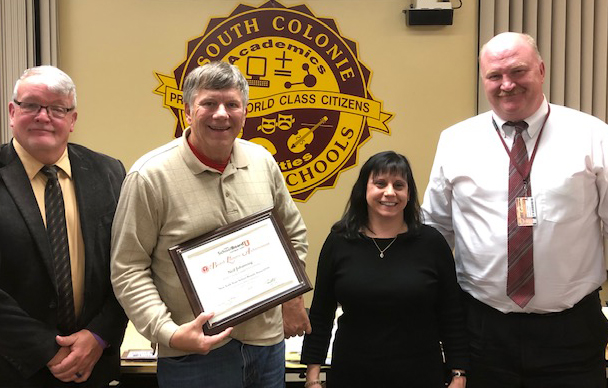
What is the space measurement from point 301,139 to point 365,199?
1666mm

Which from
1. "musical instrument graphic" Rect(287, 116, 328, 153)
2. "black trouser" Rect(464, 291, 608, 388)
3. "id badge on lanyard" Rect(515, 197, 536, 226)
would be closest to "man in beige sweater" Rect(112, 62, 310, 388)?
"black trouser" Rect(464, 291, 608, 388)

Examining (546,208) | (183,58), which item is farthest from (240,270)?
(183,58)

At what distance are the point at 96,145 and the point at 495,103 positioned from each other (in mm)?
2707

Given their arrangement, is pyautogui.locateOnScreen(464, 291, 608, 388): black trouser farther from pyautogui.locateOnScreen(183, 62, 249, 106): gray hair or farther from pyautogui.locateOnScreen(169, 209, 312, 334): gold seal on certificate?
pyautogui.locateOnScreen(183, 62, 249, 106): gray hair

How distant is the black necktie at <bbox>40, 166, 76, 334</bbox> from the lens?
2.02 meters

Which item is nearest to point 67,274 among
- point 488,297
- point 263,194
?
point 263,194

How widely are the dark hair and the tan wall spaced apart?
5.36 feet

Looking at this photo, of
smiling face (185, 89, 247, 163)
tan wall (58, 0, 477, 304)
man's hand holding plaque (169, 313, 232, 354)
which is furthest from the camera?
tan wall (58, 0, 477, 304)

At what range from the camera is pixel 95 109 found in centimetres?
402

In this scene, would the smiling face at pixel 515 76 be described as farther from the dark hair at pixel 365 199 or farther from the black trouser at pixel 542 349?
the black trouser at pixel 542 349

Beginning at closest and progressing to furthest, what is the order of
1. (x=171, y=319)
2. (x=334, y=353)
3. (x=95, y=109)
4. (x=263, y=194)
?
(x=171, y=319), (x=263, y=194), (x=334, y=353), (x=95, y=109)

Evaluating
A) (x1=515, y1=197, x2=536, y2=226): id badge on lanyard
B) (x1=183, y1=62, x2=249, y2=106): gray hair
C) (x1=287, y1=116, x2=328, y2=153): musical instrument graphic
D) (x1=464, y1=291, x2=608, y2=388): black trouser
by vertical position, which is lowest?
(x1=464, y1=291, x2=608, y2=388): black trouser

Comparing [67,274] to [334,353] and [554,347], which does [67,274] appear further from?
[554,347]

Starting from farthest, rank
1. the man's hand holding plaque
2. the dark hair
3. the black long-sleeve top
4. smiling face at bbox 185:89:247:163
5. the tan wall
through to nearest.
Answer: the tan wall < the dark hair < the black long-sleeve top < smiling face at bbox 185:89:247:163 < the man's hand holding plaque
